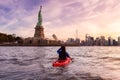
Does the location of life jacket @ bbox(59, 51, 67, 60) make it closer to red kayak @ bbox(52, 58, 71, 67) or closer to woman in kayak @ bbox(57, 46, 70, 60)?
woman in kayak @ bbox(57, 46, 70, 60)

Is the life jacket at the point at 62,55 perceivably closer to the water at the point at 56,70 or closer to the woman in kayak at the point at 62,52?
the woman in kayak at the point at 62,52

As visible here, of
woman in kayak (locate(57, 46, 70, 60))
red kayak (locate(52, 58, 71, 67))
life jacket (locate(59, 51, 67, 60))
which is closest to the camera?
red kayak (locate(52, 58, 71, 67))

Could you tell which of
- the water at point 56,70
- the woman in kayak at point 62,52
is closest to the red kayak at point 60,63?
the water at point 56,70

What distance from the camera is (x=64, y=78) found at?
2067 cm

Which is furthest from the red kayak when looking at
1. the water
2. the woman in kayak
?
the woman in kayak

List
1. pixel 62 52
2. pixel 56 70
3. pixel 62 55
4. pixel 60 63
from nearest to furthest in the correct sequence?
1. pixel 56 70
2. pixel 60 63
3. pixel 62 52
4. pixel 62 55

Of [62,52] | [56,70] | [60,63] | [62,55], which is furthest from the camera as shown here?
[62,55]

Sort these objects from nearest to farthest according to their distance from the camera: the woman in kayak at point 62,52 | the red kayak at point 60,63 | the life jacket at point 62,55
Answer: the red kayak at point 60,63
the woman in kayak at point 62,52
the life jacket at point 62,55

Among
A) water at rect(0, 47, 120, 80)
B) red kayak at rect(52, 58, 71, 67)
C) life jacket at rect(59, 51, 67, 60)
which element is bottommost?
water at rect(0, 47, 120, 80)

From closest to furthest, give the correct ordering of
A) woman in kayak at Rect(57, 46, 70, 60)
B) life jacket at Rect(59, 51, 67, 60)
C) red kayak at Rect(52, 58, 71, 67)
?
red kayak at Rect(52, 58, 71, 67), woman in kayak at Rect(57, 46, 70, 60), life jacket at Rect(59, 51, 67, 60)

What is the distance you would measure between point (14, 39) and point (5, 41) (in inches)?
402

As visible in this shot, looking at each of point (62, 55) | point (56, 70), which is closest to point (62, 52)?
point (62, 55)

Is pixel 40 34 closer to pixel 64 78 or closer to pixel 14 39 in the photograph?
pixel 14 39

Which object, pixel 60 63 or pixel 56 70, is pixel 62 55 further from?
pixel 56 70
